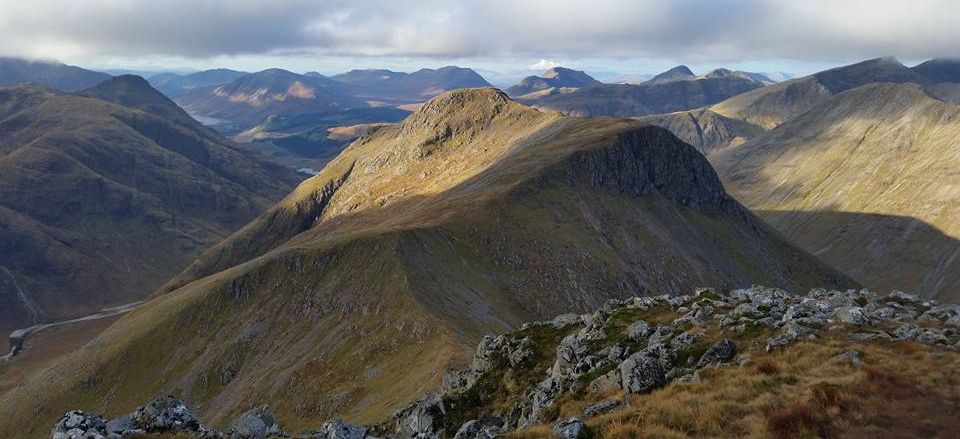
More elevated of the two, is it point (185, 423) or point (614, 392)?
point (614, 392)

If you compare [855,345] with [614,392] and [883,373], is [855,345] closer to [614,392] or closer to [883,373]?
[883,373]

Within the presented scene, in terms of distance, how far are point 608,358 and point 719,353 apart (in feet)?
24.4

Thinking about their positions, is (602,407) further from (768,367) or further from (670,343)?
(670,343)

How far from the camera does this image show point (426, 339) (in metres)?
107

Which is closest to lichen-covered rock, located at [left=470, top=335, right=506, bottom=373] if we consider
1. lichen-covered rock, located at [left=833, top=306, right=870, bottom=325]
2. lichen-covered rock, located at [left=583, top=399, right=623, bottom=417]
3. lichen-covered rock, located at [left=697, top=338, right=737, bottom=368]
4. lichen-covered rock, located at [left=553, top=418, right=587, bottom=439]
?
lichen-covered rock, located at [left=583, top=399, right=623, bottom=417]

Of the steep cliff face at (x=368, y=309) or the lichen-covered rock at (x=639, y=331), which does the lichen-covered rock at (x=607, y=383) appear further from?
the steep cliff face at (x=368, y=309)

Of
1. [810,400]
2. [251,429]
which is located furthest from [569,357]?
[251,429]

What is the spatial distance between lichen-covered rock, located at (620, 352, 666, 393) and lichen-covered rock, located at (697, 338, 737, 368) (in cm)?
285

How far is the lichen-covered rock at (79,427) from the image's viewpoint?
2933 centimetres

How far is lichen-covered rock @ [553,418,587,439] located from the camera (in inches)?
1004

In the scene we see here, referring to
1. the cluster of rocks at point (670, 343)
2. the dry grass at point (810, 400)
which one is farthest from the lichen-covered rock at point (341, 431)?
the dry grass at point (810, 400)

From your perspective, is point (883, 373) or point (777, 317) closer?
point (883, 373)

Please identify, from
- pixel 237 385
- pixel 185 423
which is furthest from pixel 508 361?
pixel 237 385

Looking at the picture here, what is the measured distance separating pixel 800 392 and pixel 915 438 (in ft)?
15.0
